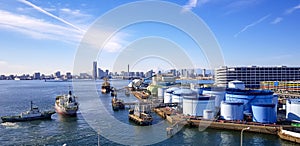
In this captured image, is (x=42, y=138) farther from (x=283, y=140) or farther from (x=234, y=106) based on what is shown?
(x=283, y=140)

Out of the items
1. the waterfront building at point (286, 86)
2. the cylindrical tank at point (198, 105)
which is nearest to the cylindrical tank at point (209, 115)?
the cylindrical tank at point (198, 105)

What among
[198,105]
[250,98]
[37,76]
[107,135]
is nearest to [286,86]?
[250,98]

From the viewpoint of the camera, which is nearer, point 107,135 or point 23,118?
point 107,135

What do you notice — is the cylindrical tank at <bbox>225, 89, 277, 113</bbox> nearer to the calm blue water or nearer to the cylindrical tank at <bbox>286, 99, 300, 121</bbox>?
the cylindrical tank at <bbox>286, 99, 300, 121</bbox>

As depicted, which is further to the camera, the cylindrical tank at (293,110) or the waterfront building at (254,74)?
the waterfront building at (254,74)

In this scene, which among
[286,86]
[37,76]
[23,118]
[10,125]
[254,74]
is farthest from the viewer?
[37,76]

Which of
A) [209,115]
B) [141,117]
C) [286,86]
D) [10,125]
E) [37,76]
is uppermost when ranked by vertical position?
[37,76]

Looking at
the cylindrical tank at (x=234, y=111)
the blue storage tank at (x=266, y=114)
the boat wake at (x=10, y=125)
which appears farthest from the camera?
the boat wake at (x=10, y=125)

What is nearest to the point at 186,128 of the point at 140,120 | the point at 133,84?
the point at 140,120

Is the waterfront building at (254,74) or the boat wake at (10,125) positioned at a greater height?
the waterfront building at (254,74)

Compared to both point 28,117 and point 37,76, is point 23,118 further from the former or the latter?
point 37,76

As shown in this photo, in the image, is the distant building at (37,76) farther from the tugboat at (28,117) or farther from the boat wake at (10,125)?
the boat wake at (10,125)
